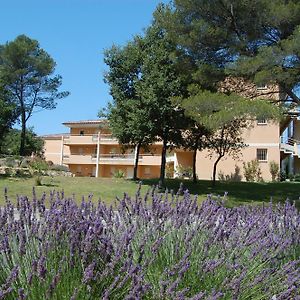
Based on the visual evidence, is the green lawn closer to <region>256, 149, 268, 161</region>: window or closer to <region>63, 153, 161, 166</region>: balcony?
<region>256, 149, 268, 161</region>: window

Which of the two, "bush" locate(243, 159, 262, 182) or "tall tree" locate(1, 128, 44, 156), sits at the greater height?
"tall tree" locate(1, 128, 44, 156)

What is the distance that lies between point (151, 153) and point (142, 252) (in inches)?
992

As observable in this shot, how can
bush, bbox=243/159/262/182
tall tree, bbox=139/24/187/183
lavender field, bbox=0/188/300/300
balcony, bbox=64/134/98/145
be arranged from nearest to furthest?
1. lavender field, bbox=0/188/300/300
2. tall tree, bbox=139/24/187/183
3. bush, bbox=243/159/262/182
4. balcony, bbox=64/134/98/145

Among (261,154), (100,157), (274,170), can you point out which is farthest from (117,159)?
(274,170)

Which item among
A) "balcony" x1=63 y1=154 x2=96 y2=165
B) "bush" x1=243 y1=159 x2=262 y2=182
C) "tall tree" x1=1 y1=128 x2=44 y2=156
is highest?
"tall tree" x1=1 y1=128 x2=44 y2=156

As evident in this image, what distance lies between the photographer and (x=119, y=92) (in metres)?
21.2

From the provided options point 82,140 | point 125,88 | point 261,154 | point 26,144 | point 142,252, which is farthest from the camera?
point 82,140

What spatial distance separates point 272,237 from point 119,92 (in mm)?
18564

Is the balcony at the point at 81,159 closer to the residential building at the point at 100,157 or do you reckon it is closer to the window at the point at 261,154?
the residential building at the point at 100,157

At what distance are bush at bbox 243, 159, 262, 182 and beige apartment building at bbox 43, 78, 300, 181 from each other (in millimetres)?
1123

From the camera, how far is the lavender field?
82.9 inches

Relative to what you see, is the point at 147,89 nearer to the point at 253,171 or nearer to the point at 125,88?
the point at 125,88

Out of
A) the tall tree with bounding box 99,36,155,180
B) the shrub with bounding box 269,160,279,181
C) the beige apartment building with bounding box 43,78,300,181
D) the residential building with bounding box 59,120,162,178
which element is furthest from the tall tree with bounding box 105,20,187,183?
the residential building with bounding box 59,120,162,178

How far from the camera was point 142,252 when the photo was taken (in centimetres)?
230
